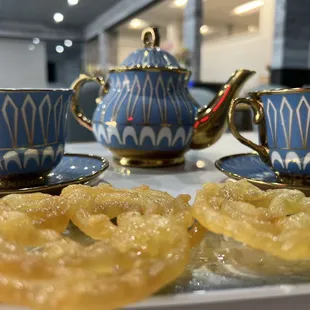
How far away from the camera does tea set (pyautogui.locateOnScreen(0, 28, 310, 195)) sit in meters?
0.39

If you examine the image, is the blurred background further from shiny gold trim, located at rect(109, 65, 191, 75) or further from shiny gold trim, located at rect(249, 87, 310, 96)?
shiny gold trim, located at rect(249, 87, 310, 96)

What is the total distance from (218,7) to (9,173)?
Answer: 14.3 feet

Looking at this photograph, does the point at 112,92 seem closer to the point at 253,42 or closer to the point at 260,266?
the point at 260,266

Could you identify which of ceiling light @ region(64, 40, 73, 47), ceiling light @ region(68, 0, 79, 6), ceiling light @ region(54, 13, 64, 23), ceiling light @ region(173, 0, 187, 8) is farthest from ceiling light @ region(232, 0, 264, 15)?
ceiling light @ region(64, 40, 73, 47)

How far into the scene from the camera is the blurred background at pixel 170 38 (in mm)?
2725

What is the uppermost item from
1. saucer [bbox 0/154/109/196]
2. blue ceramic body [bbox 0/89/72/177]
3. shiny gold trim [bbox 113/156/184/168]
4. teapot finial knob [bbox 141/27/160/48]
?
teapot finial knob [bbox 141/27/160/48]

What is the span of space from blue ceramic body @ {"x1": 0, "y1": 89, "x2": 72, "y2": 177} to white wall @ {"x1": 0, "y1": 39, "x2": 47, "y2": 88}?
6379mm

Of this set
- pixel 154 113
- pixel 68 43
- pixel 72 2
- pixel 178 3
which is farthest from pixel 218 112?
pixel 68 43

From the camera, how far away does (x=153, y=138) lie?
0.53 metres

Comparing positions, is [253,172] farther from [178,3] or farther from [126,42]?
[126,42]

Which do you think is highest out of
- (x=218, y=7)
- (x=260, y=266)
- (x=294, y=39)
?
(x=218, y=7)

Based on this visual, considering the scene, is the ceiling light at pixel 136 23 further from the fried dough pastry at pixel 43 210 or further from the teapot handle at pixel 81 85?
the fried dough pastry at pixel 43 210

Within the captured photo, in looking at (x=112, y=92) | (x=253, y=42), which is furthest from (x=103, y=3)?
(x=112, y=92)

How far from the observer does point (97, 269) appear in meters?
0.19
